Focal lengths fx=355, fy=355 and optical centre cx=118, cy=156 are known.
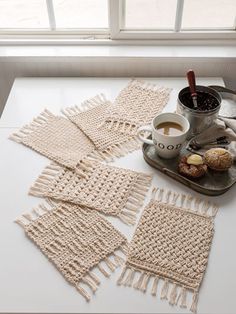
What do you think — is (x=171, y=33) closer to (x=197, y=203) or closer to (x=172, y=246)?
(x=197, y=203)

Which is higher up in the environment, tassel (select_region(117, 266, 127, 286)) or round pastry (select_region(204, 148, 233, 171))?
round pastry (select_region(204, 148, 233, 171))

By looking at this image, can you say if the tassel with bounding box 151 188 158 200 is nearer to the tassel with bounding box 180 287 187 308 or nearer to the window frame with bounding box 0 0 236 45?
the tassel with bounding box 180 287 187 308

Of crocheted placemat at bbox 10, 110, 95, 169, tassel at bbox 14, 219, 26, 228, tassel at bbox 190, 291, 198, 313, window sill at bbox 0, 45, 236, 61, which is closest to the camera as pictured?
tassel at bbox 190, 291, 198, 313

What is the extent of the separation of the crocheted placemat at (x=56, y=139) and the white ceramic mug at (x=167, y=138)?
0.52 feet

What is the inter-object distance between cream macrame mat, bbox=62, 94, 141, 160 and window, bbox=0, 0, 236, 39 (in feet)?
0.94

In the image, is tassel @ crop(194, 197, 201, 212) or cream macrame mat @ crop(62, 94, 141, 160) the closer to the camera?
tassel @ crop(194, 197, 201, 212)

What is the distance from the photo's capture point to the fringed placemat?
25.8 inches

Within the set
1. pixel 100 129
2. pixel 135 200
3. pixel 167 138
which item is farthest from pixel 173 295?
pixel 100 129

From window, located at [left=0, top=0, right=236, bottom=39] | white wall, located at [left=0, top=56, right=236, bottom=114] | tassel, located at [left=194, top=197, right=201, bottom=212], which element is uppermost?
window, located at [left=0, top=0, right=236, bottom=39]

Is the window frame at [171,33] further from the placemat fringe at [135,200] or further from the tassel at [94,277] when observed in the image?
the tassel at [94,277]

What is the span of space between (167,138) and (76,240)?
299 millimetres

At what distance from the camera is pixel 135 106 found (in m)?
1.01

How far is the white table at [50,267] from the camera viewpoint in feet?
2.06

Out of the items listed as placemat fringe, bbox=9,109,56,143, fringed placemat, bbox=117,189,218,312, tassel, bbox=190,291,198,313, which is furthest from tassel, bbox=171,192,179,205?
placemat fringe, bbox=9,109,56,143
